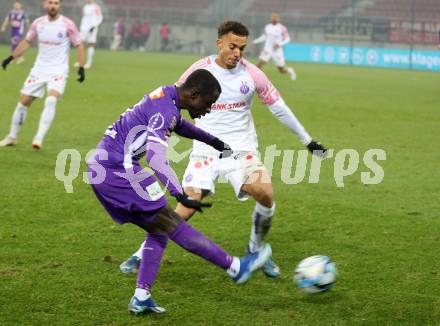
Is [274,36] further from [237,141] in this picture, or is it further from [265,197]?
[265,197]

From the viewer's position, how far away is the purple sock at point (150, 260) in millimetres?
5852

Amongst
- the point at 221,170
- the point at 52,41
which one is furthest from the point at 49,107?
the point at 221,170

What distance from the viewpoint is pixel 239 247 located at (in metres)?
7.81

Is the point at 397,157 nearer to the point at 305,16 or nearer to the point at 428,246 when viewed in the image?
the point at 428,246

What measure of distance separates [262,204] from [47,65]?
7.48 meters

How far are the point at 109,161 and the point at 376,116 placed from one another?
14.9 m

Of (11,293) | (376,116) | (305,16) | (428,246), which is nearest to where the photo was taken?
(11,293)

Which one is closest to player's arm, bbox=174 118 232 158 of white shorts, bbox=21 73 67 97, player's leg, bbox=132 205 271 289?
player's leg, bbox=132 205 271 289

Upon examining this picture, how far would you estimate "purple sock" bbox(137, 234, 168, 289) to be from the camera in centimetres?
585

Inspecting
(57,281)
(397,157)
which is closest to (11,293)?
(57,281)

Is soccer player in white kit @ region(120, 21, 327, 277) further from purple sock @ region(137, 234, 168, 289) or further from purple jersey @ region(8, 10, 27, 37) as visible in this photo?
purple jersey @ region(8, 10, 27, 37)

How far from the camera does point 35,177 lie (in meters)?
10.9

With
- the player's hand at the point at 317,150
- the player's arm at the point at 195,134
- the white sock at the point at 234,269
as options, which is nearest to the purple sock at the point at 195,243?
the white sock at the point at 234,269

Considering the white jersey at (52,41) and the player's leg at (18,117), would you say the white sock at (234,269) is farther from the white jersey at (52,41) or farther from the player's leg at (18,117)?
the white jersey at (52,41)
